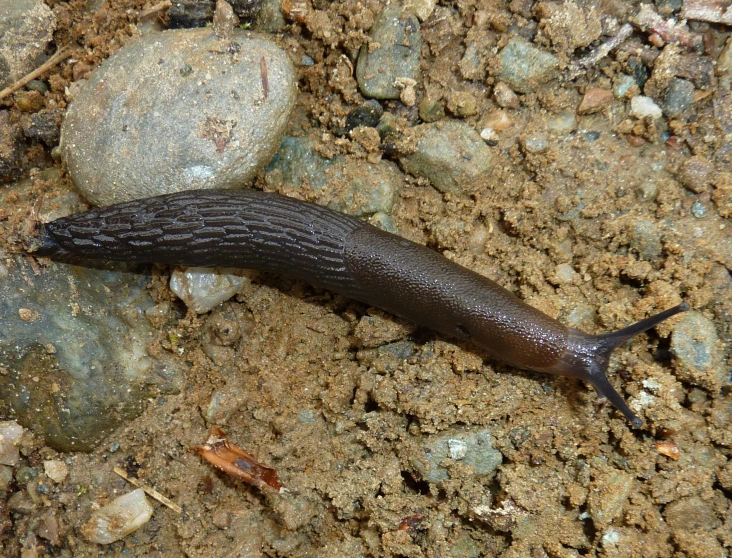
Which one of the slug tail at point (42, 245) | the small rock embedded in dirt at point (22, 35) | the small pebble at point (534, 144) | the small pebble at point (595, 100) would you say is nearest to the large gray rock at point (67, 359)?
the slug tail at point (42, 245)

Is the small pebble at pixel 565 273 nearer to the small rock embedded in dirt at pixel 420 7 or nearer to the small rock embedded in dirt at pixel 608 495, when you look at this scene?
the small rock embedded in dirt at pixel 608 495

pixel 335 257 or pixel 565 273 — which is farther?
pixel 565 273

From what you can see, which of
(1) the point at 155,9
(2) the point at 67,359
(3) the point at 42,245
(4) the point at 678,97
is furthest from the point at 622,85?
(2) the point at 67,359

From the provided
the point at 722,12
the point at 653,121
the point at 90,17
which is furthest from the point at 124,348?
the point at 722,12

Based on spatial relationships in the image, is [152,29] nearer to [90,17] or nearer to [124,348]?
[90,17]

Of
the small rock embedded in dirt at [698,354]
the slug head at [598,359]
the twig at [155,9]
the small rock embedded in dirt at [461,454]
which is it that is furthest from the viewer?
the twig at [155,9]

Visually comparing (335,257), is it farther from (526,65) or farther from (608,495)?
(608,495)

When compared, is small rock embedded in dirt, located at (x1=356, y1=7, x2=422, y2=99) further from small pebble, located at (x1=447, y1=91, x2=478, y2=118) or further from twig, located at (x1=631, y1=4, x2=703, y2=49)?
twig, located at (x1=631, y1=4, x2=703, y2=49)
